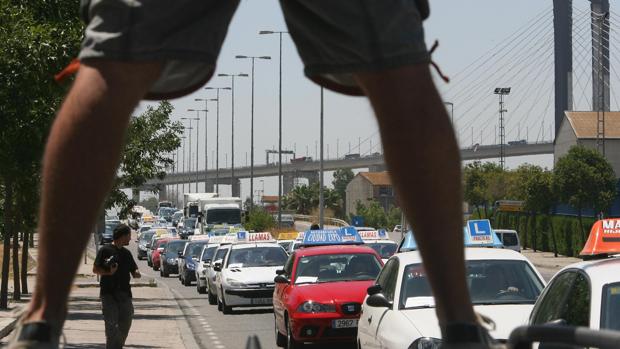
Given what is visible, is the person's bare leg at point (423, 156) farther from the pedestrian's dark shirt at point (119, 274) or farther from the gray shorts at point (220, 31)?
the pedestrian's dark shirt at point (119, 274)

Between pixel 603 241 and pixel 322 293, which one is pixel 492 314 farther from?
pixel 322 293

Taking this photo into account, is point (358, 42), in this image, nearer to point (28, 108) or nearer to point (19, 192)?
point (28, 108)

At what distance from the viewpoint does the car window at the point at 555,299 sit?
306 inches

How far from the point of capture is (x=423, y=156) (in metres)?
1.69

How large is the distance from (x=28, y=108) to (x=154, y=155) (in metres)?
18.5

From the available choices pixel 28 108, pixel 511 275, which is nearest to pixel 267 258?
pixel 28 108

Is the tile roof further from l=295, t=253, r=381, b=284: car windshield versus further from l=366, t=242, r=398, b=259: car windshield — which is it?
l=295, t=253, r=381, b=284: car windshield

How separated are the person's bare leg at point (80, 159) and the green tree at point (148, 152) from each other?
2831 cm

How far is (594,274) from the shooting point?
7.82 meters

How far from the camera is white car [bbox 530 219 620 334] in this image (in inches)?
300

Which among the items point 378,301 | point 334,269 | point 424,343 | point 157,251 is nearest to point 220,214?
point 157,251

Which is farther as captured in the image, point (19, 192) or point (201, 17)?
point (19, 192)

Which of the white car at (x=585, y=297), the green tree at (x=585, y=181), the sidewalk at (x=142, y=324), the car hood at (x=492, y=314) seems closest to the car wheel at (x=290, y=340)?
the sidewalk at (x=142, y=324)

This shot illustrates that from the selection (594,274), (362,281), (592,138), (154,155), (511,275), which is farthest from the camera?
(592,138)
